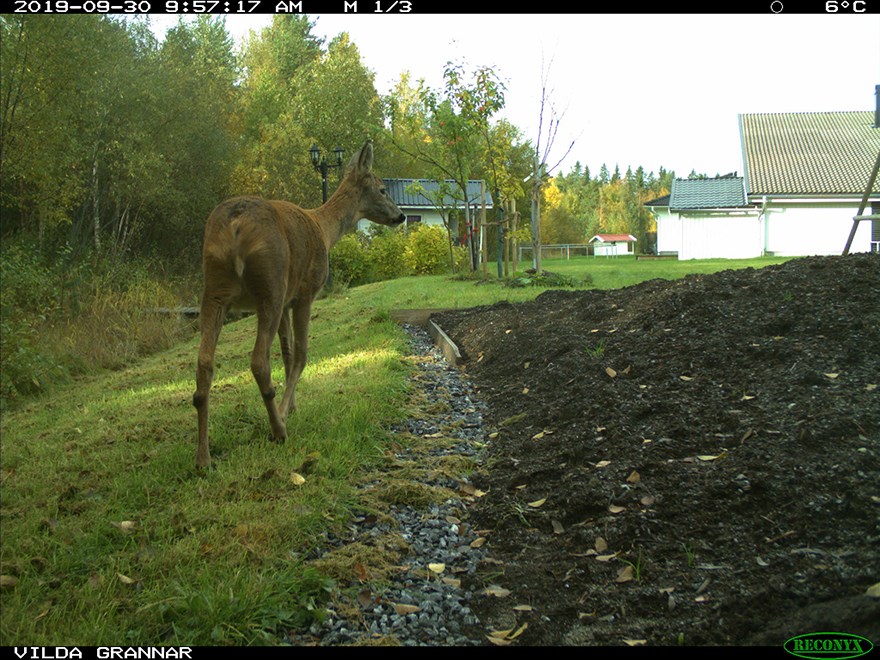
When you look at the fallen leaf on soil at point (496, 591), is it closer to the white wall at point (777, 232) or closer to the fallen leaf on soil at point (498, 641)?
the fallen leaf on soil at point (498, 641)

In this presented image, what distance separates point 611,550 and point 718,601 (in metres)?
0.66

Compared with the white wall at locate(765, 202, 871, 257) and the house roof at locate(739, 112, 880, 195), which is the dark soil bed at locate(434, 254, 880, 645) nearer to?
the white wall at locate(765, 202, 871, 257)

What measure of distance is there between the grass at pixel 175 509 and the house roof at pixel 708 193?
3321 cm

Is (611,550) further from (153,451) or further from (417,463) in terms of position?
(153,451)

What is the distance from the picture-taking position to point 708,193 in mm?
39219

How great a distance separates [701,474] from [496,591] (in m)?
1.34

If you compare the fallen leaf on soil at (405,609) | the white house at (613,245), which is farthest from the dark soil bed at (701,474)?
the white house at (613,245)

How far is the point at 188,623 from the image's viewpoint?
9.25 feet

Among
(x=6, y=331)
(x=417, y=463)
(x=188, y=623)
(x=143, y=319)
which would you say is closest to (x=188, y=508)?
(x=188, y=623)

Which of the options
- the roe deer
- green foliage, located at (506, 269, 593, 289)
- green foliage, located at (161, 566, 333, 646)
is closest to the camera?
green foliage, located at (161, 566, 333, 646)

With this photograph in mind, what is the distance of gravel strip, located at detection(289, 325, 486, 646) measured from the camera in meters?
2.96

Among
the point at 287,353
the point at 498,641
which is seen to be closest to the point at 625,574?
the point at 498,641

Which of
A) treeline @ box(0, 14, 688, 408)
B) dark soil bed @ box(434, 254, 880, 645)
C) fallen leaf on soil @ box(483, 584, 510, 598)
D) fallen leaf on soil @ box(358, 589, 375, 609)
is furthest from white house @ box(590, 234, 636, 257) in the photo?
fallen leaf on soil @ box(358, 589, 375, 609)

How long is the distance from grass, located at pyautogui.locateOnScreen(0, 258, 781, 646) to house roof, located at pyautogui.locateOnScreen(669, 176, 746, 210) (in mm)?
33210
